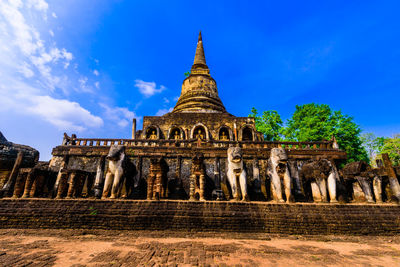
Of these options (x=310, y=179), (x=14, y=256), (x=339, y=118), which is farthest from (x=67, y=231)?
(x=339, y=118)

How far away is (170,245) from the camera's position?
479cm

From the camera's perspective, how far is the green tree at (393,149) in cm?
2334

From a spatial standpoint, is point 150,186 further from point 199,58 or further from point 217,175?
point 199,58

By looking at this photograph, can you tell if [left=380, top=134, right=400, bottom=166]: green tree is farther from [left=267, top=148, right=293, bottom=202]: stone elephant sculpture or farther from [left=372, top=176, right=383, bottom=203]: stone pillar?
[left=267, top=148, right=293, bottom=202]: stone elephant sculpture

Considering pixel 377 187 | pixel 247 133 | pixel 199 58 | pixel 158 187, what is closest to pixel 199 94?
pixel 247 133

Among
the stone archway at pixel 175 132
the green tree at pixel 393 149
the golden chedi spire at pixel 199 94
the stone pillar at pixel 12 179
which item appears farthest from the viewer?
the green tree at pixel 393 149

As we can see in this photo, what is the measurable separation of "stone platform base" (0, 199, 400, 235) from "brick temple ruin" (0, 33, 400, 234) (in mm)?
32

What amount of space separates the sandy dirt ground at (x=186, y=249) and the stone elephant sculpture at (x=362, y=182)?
2809 mm

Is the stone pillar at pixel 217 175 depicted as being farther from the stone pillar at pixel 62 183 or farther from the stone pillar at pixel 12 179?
the stone pillar at pixel 12 179

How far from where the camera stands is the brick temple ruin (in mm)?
6344

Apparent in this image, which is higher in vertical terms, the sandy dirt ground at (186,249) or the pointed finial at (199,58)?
the pointed finial at (199,58)

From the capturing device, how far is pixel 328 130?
19.4m

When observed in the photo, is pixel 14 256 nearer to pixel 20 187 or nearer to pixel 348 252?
pixel 20 187

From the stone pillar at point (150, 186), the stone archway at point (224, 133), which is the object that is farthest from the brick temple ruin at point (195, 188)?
the stone archway at point (224, 133)
